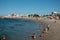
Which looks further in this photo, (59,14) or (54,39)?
Result: (59,14)

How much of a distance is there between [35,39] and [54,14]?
92.6 metres

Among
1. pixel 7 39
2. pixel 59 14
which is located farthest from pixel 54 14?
pixel 7 39

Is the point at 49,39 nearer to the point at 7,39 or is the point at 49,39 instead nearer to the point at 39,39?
the point at 39,39

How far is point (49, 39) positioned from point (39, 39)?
6.05ft

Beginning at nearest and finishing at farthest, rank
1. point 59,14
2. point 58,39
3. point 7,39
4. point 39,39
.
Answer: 1. point 58,39
2. point 39,39
3. point 7,39
4. point 59,14

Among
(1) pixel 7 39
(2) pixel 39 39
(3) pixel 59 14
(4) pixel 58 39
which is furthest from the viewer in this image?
(3) pixel 59 14

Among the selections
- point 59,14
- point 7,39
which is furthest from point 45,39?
point 59,14

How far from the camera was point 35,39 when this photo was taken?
88.2ft

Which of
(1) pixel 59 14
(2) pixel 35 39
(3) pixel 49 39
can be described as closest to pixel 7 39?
(2) pixel 35 39

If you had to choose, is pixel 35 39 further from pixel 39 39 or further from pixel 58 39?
pixel 58 39

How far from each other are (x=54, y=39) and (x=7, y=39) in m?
8.71

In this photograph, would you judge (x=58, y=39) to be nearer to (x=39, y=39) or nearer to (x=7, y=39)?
(x=39, y=39)

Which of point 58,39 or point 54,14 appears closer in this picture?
point 58,39

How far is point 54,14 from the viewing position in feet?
387
